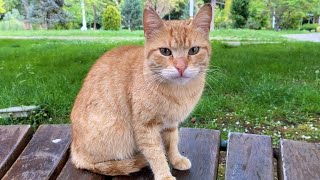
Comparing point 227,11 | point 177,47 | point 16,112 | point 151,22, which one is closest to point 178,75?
point 177,47

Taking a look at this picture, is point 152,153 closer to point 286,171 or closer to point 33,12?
point 286,171

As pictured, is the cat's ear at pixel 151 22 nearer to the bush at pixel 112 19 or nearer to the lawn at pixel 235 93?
the lawn at pixel 235 93

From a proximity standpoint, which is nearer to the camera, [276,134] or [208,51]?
[208,51]

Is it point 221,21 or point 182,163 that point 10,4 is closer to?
point 221,21

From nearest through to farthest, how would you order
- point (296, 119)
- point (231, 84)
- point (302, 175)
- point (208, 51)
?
point (302, 175) → point (208, 51) → point (296, 119) → point (231, 84)

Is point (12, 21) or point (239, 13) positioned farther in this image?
point (239, 13)

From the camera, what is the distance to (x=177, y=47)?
5.23 feet

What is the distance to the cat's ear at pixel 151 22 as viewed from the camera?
1618 millimetres

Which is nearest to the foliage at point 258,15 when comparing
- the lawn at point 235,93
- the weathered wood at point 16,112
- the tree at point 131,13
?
the tree at point 131,13

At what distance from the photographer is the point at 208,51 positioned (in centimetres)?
171

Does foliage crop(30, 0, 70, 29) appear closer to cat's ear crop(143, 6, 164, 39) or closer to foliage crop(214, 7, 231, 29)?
foliage crop(214, 7, 231, 29)

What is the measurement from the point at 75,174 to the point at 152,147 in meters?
0.31

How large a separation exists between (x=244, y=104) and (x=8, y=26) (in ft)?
53.0

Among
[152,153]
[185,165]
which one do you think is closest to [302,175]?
[185,165]
